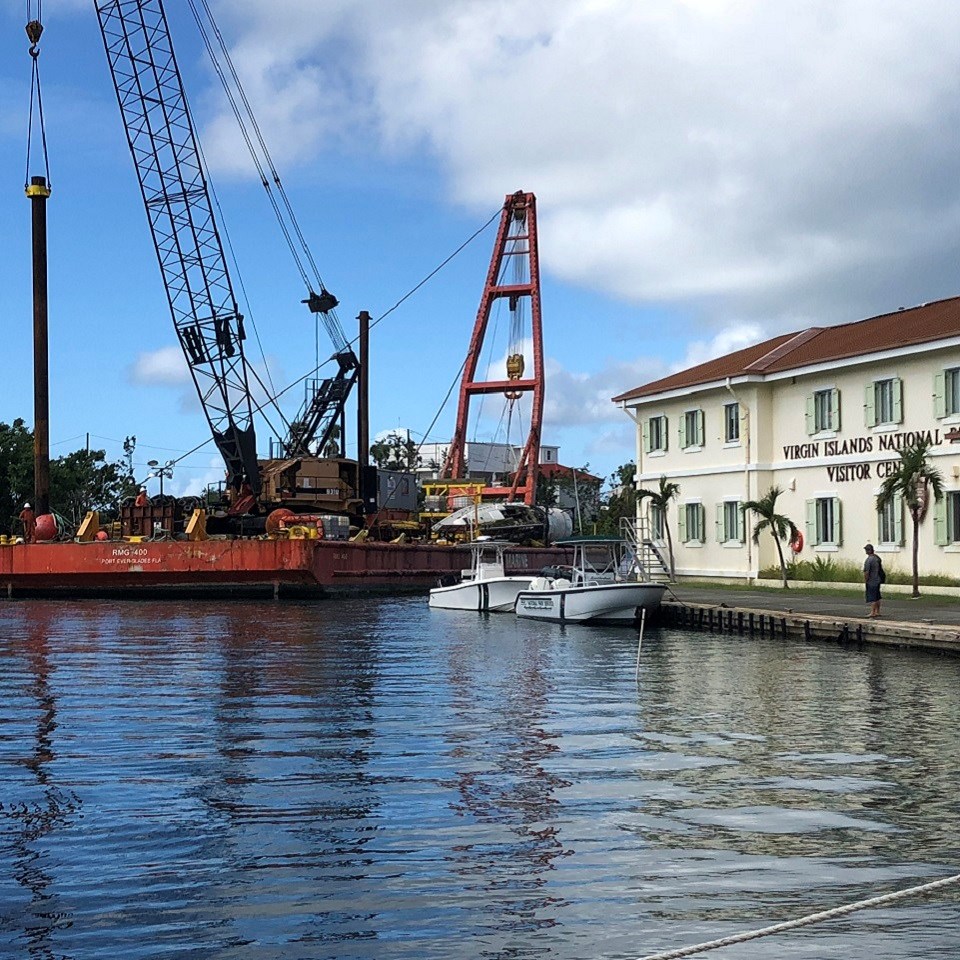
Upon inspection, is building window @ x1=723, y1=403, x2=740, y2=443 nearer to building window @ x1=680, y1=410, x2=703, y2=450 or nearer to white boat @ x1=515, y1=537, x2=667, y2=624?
building window @ x1=680, y1=410, x2=703, y2=450

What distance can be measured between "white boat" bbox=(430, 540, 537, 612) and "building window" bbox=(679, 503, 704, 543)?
715 centimetres

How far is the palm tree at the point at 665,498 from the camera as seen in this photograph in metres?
48.7

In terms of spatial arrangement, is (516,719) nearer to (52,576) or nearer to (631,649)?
(631,649)

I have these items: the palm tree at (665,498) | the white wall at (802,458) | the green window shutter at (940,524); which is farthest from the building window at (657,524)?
the green window shutter at (940,524)

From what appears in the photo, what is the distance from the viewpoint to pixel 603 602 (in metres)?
36.3

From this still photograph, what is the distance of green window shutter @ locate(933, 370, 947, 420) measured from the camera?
37.2 meters

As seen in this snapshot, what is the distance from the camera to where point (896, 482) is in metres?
36.6

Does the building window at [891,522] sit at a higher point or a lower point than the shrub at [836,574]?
higher

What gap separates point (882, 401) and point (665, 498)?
10.6 meters

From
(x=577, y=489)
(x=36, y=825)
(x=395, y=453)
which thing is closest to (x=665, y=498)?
(x=36, y=825)

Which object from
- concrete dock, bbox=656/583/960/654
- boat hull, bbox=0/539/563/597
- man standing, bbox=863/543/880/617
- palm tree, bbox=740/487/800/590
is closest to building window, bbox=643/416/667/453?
palm tree, bbox=740/487/800/590

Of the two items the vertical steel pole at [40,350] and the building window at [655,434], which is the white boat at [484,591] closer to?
the building window at [655,434]

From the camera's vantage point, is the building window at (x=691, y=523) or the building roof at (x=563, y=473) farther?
the building roof at (x=563, y=473)

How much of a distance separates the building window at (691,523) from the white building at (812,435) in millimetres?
55
